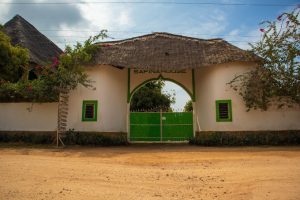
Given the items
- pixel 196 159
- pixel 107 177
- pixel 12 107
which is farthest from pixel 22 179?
pixel 12 107

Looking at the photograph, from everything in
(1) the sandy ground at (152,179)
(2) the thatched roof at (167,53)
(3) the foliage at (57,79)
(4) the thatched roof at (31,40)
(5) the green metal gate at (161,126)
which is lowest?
(1) the sandy ground at (152,179)

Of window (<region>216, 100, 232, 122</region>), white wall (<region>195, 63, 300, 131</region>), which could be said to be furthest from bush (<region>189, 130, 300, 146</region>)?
window (<region>216, 100, 232, 122</region>)

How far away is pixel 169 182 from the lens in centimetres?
537

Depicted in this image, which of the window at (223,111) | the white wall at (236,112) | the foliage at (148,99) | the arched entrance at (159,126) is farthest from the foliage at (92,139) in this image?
the foliage at (148,99)

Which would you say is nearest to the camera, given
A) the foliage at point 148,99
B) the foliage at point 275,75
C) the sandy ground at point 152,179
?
the sandy ground at point 152,179

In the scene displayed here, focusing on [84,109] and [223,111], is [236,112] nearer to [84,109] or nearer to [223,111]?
[223,111]

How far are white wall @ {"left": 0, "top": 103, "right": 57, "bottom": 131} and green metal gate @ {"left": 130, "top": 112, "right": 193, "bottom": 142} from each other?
12.4 feet

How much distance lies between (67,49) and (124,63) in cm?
251

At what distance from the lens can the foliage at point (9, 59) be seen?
467 inches

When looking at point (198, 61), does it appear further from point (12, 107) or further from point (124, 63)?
point (12, 107)

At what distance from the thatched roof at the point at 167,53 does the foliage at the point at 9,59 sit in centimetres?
337

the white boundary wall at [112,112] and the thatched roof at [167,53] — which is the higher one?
the thatched roof at [167,53]

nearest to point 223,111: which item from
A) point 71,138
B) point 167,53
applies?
point 167,53

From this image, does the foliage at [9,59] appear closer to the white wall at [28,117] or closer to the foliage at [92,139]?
the white wall at [28,117]
